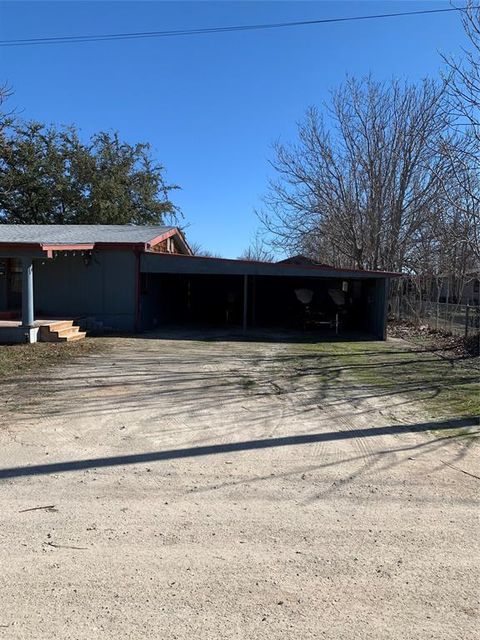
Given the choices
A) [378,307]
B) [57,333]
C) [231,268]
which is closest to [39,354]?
[57,333]

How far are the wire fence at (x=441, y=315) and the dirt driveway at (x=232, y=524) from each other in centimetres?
946

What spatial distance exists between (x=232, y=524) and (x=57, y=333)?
11.0 meters

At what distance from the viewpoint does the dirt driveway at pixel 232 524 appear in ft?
8.73

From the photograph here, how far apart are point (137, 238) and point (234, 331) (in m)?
4.71

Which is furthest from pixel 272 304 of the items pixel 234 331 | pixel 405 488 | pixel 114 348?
pixel 405 488

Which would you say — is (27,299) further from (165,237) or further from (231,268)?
(165,237)

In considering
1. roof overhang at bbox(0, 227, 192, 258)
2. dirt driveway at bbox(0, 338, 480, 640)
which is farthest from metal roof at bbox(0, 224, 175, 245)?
dirt driveway at bbox(0, 338, 480, 640)

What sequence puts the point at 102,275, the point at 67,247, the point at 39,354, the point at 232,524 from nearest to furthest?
the point at 232,524 < the point at 39,354 < the point at 67,247 < the point at 102,275

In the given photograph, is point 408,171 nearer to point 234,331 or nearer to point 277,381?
point 234,331

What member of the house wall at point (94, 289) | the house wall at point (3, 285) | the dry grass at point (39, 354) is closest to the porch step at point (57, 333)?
the dry grass at point (39, 354)

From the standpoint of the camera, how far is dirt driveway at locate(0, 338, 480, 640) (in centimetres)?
266

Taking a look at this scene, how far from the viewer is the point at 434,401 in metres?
7.93

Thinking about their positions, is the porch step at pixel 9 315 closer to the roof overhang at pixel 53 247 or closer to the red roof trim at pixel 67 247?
the roof overhang at pixel 53 247

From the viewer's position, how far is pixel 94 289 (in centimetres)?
1711
